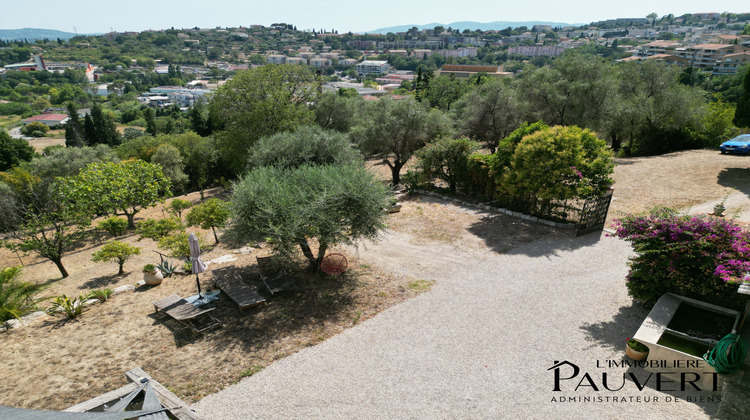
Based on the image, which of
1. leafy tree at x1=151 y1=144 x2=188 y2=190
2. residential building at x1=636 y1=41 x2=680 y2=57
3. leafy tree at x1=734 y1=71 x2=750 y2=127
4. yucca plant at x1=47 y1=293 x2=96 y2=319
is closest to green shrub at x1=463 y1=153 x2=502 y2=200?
leafy tree at x1=734 y1=71 x2=750 y2=127

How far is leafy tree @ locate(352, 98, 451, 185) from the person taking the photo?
2297 centimetres

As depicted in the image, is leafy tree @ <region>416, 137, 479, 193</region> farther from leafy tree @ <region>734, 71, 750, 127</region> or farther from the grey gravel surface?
leafy tree @ <region>734, 71, 750, 127</region>

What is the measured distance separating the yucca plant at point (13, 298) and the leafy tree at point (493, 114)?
24.3m

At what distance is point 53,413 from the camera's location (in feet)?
17.6

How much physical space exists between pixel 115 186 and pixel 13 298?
29.4ft

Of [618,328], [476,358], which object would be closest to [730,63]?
[618,328]

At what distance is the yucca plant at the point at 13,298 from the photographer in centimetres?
1045

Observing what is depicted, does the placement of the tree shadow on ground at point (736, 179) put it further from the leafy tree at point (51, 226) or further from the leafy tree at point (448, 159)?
the leafy tree at point (51, 226)

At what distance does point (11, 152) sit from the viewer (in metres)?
47.8

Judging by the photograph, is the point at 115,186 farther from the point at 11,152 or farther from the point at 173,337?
the point at 11,152

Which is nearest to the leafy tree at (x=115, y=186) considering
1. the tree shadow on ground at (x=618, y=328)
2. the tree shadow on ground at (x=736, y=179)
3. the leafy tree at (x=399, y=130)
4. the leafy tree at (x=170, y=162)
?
the leafy tree at (x=170, y=162)

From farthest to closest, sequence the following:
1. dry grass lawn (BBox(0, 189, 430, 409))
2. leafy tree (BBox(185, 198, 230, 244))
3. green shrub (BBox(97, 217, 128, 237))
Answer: green shrub (BBox(97, 217, 128, 237))
leafy tree (BBox(185, 198, 230, 244))
dry grass lawn (BBox(0, 189, 430, 409))

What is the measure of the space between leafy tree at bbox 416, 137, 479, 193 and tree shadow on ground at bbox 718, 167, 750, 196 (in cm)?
1255

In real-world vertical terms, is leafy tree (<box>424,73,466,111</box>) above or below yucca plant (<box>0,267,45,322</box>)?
above
